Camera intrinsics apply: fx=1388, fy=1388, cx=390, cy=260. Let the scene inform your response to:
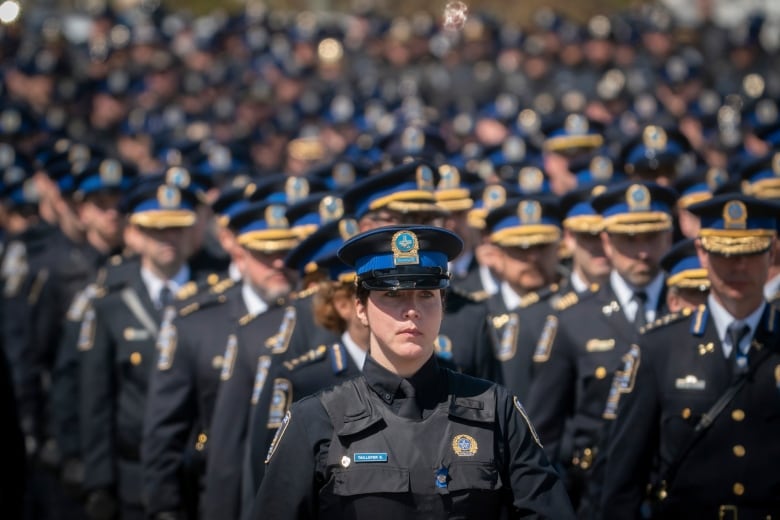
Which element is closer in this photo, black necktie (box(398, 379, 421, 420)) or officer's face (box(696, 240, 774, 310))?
black necktie (box(398, 379, 421, 420))

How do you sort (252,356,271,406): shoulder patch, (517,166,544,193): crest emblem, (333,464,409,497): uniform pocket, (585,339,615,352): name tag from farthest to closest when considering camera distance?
(517,166,544,193): crest emblem → (585,339,615,352): name tag → (252,356,271,406): shoulder patch → (333,464,409,497): uniform pocket

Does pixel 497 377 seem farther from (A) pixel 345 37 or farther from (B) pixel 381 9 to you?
(B) pixel 381 9

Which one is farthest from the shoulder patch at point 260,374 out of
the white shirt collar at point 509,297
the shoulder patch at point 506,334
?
the white shirt collar at point 509,297

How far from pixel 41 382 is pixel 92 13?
15036 millimetres

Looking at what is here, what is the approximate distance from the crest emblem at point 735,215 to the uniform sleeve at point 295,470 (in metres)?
2.92

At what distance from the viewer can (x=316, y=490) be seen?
5273 millimetres

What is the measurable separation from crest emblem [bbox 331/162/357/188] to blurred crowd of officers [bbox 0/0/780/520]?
0.07ft

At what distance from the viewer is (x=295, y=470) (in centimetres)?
525

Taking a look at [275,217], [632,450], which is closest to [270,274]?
[275,217]

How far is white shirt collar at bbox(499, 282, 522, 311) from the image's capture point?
9.81 m

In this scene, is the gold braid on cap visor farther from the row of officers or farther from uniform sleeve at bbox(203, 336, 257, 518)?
uniform sleeve at bbox(203, 336, 257, 518)

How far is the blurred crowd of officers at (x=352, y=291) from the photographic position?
7.11 m

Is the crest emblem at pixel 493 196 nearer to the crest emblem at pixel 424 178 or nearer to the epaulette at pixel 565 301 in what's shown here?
the epaulette at pixel 565 301

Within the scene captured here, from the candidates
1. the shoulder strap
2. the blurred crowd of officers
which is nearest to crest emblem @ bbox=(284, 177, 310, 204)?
the blurred crowd of officers
